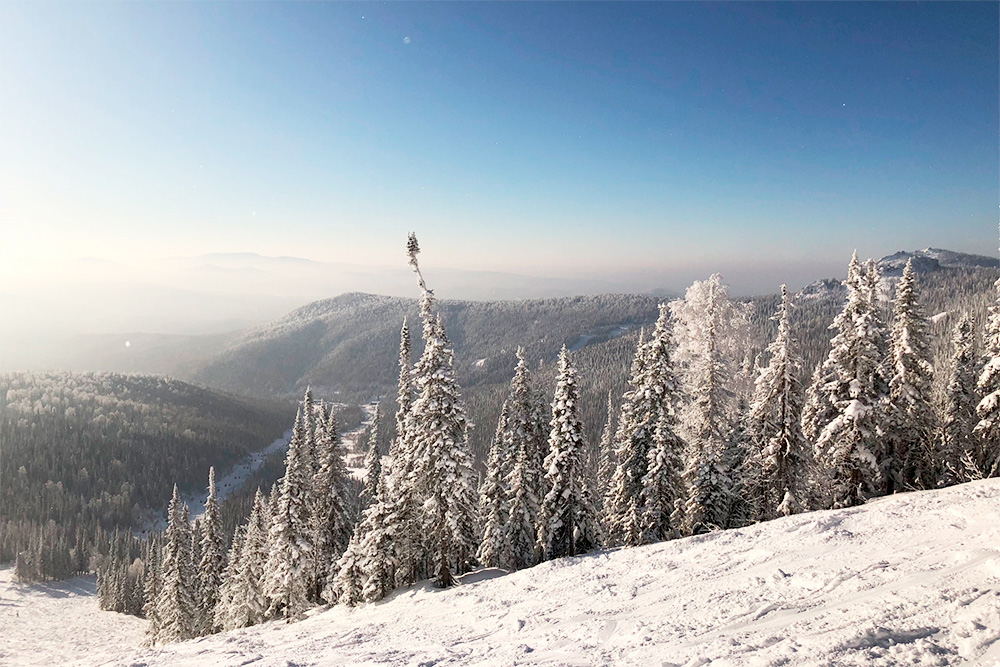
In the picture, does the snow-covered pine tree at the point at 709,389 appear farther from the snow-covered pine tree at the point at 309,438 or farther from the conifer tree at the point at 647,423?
the snow-covered pine tree at the point at 309,438

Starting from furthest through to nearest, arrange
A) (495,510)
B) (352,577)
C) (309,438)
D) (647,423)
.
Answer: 1. (309,438)
2. (495,510)
3. (647,423)
4. (352,577)

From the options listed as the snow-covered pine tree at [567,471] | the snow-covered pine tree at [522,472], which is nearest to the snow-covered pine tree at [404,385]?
the snow-covered pine tree at [522,472]

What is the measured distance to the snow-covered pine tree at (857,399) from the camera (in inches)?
1025

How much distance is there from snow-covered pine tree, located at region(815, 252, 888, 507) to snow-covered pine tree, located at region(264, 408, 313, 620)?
110 feet

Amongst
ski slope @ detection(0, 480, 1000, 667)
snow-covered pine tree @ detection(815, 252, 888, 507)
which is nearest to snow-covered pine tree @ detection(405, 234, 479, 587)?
ski slope @ detection(0, 480, 1000, 667)

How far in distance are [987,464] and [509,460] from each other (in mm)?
27742

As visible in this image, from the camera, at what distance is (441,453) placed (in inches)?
1078

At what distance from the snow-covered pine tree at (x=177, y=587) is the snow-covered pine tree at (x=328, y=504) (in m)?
18.4

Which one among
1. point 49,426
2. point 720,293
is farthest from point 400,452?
point 49,426

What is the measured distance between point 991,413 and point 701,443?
51.3 feet

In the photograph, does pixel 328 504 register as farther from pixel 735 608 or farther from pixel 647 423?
pixel 735 608

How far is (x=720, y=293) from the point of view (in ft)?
85.7

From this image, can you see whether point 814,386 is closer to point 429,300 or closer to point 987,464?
point 987,464

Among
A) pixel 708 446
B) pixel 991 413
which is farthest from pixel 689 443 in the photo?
pixel 991 413
